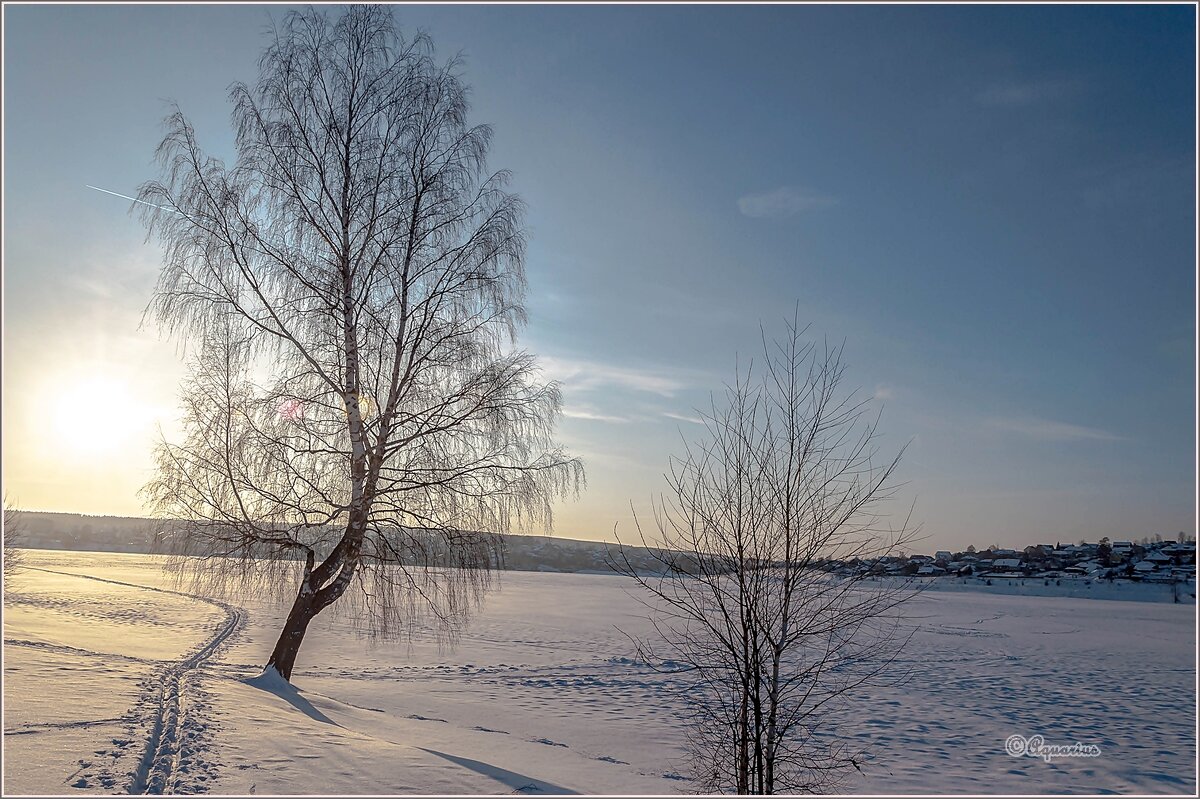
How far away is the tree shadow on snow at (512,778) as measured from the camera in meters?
6.27

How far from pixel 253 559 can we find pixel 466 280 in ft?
16.8

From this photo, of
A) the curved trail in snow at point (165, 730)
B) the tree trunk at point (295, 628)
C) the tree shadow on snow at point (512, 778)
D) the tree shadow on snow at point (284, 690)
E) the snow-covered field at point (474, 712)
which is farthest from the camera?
the tree trunk at point (295, 628)

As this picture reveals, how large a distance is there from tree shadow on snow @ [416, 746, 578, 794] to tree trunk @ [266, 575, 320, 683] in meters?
4.24

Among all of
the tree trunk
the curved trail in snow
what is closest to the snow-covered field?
the curved trail in snow

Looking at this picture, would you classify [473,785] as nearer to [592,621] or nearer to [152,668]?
[152,668]

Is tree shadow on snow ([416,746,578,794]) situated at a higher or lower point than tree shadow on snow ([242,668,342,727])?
higher

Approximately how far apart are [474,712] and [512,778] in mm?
4827

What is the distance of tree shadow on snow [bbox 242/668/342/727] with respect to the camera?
8.65 metres

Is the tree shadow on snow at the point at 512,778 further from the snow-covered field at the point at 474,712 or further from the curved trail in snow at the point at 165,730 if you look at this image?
the curved trail in snow at the point at 165,730

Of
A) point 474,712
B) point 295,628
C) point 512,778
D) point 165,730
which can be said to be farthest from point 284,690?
point 512,778

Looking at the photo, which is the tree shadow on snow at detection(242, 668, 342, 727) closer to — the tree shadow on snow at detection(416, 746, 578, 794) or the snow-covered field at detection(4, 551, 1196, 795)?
the snow-covered field at detection(4, 551, 1196, 795)

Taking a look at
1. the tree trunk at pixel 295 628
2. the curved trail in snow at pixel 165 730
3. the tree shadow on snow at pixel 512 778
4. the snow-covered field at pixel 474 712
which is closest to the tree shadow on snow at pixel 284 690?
the snow-covered field at pixel 474 712

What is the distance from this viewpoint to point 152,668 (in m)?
10.6

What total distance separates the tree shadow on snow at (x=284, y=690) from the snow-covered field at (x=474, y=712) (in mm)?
55
